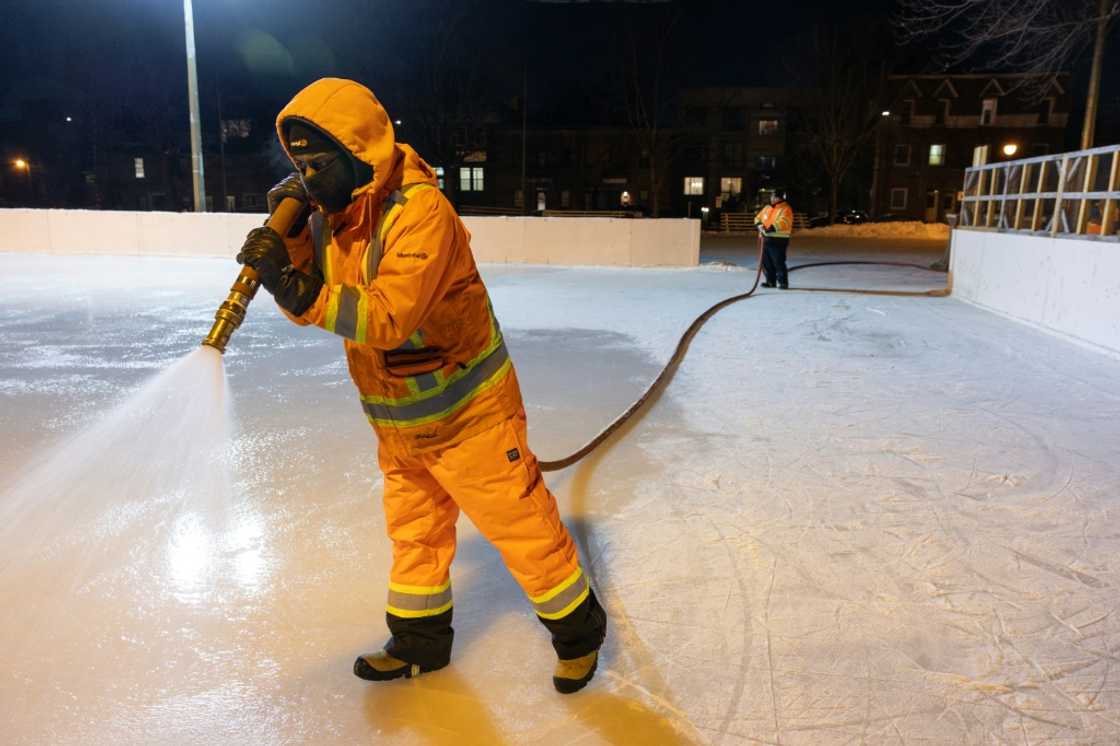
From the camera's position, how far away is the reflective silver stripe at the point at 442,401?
81.2 inches

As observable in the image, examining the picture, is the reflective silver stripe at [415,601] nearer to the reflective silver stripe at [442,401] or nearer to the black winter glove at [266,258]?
the reflective silver stripe at [442,401]

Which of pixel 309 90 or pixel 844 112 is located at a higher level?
pixel 844 112

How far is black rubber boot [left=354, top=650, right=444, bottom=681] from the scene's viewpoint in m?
2.35

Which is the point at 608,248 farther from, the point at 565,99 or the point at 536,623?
the point at 565,99

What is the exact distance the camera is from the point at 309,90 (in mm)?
1980

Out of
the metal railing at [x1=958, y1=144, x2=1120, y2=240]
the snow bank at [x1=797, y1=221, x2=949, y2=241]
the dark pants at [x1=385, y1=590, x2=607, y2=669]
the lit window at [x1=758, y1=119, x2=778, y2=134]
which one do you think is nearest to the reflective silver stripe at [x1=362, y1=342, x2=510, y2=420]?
the dark pants at [x1=385, y1=590, x2=607, y2=669]

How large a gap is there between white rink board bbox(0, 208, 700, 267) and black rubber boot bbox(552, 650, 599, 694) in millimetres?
13444

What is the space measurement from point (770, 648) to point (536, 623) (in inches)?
29.5

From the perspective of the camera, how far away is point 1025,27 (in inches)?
501

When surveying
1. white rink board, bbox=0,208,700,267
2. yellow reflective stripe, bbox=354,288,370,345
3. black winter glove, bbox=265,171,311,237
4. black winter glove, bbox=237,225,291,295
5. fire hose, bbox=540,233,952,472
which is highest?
black winter glove, bbox=265,171,311,237

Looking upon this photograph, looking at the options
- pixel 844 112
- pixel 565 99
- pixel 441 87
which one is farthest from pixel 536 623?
pixel 565 99

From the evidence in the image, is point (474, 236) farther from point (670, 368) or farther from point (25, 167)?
point (25, 167)

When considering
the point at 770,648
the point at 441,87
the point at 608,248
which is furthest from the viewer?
the point at 441,87

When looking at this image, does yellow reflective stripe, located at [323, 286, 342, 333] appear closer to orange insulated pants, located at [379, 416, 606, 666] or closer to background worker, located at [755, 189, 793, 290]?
orange insulated pants, located at [379, 416, 606, 666]
